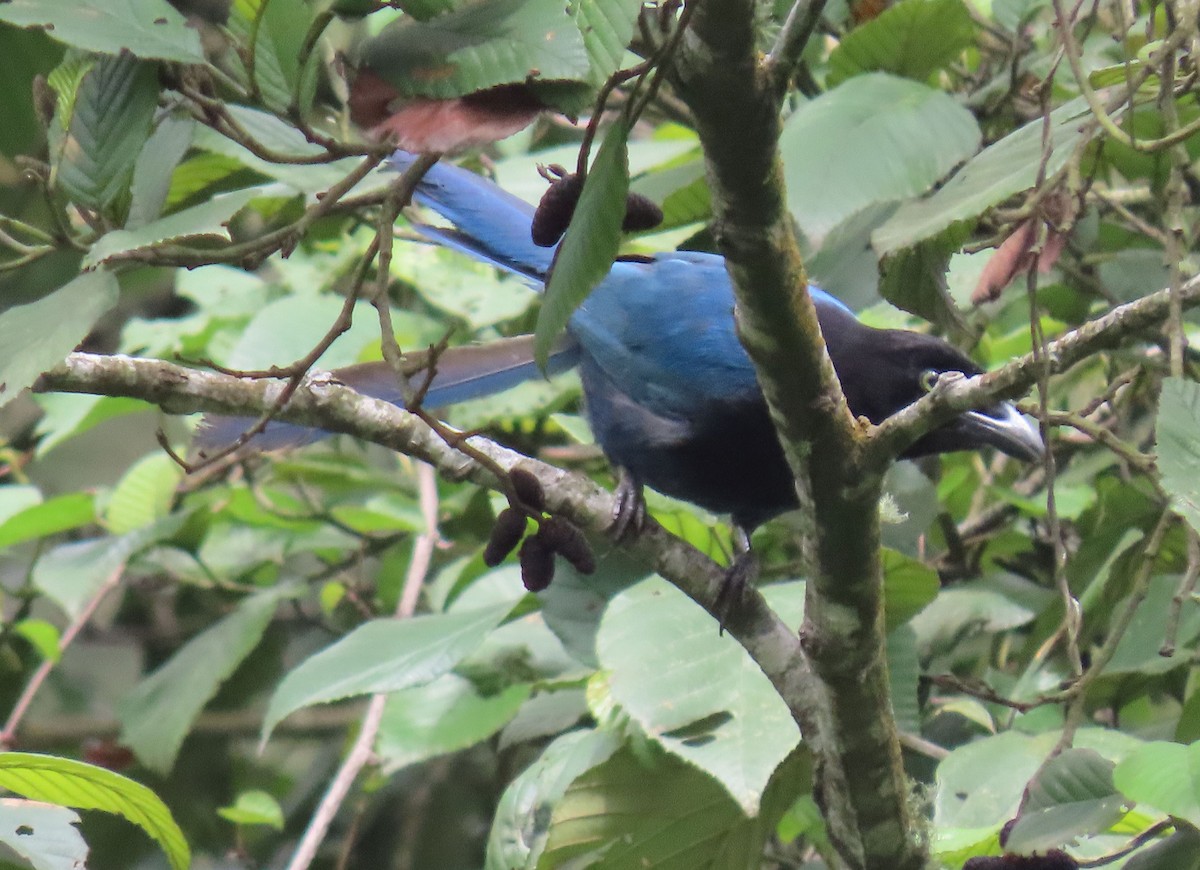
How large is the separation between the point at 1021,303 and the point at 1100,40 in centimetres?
59

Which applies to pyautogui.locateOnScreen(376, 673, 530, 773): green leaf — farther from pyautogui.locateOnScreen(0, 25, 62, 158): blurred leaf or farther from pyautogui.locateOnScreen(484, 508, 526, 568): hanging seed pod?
pyautogui.locateOnScreen(0, 25, 62, 158): blurred leaf

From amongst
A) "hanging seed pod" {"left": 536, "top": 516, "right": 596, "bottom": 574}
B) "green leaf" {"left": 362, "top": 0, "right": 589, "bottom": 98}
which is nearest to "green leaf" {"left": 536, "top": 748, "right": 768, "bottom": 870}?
"hanging seed pod" {"left": 536, "top": 516, "right": 596, "bottom": 574}

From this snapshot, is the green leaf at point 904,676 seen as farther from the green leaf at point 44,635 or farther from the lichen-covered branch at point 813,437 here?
the green leaf at point 44,635

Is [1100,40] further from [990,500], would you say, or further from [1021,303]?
[990,500]

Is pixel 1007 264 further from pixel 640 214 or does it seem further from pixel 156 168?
pixel 156 168

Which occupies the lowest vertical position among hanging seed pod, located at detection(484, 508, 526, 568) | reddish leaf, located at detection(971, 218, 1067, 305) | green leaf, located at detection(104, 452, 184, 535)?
green leaf, located at detection(104, 452, 184, 535)

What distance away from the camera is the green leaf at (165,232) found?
4.02 feet

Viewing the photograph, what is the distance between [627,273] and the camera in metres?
3.02

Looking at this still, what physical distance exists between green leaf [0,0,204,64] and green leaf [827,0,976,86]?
1734mm

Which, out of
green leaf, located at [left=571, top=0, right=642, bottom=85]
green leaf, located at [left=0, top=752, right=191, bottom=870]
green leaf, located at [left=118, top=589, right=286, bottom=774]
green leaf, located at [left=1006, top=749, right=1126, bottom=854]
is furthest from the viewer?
green leaf, located at [left=118, top=589, right=286, bottom=774]

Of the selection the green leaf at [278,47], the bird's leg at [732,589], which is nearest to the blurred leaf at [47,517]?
the bird's leg at [732,589]

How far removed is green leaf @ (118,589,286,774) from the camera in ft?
10.2

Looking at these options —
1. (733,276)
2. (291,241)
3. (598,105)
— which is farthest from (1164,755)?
(291,241)

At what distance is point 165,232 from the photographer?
125 cm
